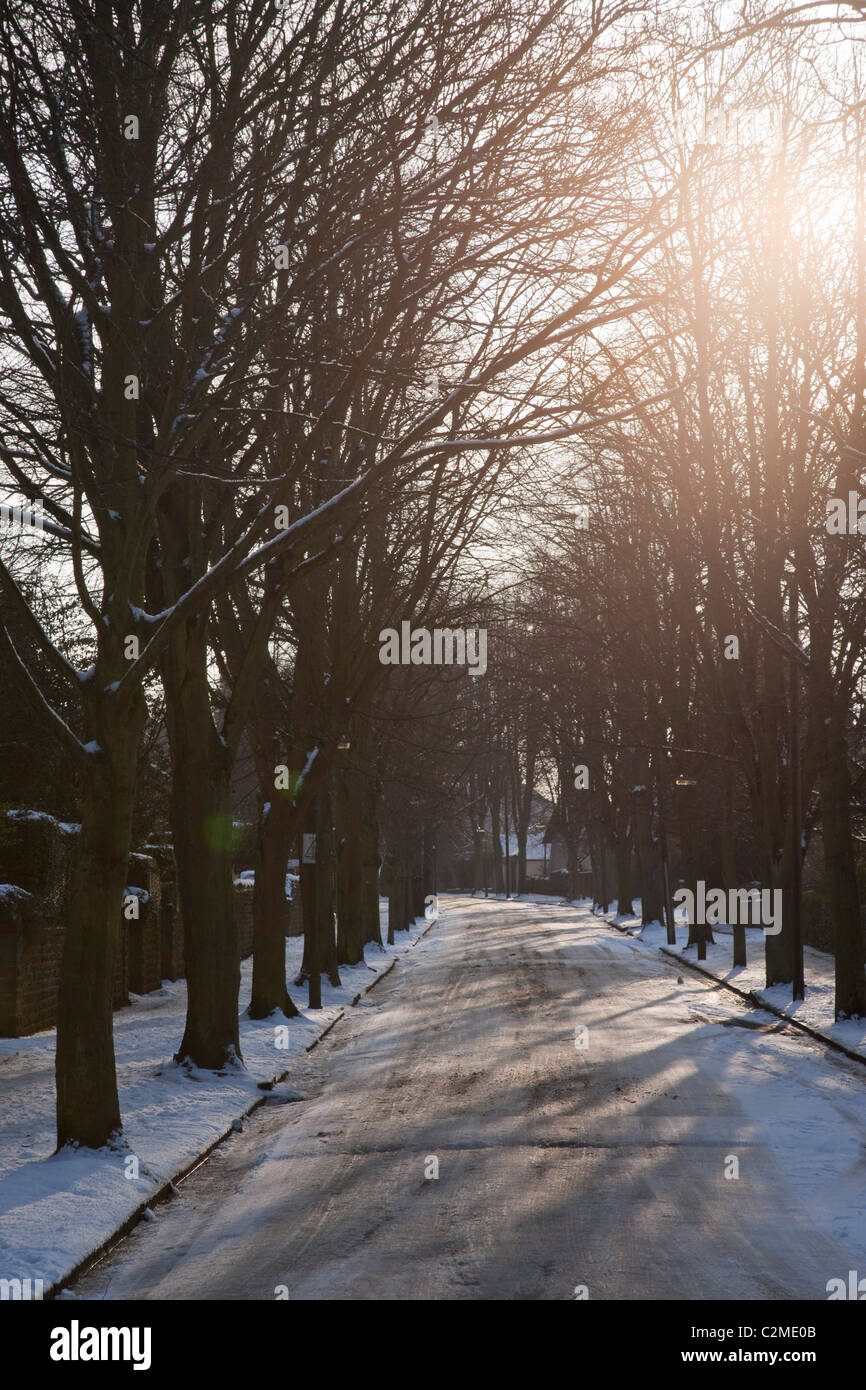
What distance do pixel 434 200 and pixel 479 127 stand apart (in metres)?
0.58

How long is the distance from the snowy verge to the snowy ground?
6269 millimetres

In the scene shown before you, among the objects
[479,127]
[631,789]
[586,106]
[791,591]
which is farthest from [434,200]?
[631,789]

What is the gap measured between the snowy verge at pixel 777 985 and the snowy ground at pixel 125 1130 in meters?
6.27

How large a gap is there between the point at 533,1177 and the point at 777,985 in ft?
44.5

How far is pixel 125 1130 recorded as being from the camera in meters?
10.4

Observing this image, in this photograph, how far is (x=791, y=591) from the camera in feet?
67.8

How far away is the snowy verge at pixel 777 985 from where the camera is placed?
16.0 meters

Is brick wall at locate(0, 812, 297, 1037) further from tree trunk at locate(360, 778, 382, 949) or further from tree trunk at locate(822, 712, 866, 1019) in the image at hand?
tree trunk at locate(360, 778, 382, 949)

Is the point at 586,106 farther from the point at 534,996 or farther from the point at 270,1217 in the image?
the point at 534,996

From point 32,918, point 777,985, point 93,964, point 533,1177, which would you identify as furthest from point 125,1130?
point 777,985

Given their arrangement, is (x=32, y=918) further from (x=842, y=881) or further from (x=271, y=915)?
(x=842, y=881)

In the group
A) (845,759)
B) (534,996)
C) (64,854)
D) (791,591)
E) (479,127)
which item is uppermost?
(479,127)

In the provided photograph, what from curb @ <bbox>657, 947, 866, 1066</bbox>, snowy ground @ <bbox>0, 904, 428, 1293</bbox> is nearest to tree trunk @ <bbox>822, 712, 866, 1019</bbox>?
curb @ <bbox>657, 947, 866, 1066</bbox>

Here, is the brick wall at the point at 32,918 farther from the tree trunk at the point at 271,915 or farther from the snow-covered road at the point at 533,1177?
the snow-covered road at the point at 533,1177
